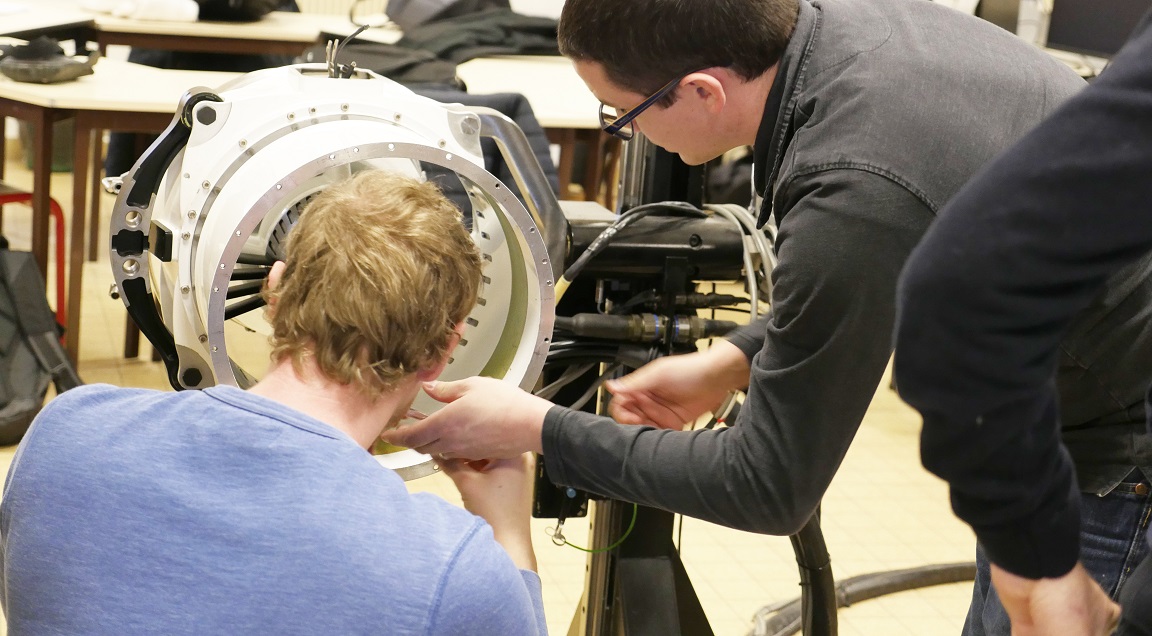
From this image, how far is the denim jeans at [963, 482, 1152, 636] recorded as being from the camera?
1162 millimetres

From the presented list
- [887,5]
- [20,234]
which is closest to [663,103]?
[887,5]

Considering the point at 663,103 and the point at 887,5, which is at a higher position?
the point at 887,5

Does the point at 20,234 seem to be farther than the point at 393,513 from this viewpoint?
Yes

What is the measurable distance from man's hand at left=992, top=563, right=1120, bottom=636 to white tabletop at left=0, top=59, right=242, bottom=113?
2.23 m

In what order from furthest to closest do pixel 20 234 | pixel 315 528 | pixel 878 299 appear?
pixel 20 234 < pixel 878 299 < pixel 315 528

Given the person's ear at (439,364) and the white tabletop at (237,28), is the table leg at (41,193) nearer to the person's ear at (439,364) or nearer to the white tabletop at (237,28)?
the white tabletop at (237,28)

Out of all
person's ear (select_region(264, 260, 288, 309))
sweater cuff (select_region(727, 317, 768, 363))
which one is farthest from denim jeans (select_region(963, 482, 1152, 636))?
person's ear (select_region(264, 260, 288, 309))

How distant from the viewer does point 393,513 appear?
0.90m

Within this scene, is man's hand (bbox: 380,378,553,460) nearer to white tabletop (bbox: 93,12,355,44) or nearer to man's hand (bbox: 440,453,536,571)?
man's hand (bbox: 440,453,536,571)

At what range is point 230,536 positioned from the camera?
0.87m

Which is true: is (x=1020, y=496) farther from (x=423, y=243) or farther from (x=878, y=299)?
(x=423, y=243)

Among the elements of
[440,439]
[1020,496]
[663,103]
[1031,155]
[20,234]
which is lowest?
[20,234]

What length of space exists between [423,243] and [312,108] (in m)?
0.25

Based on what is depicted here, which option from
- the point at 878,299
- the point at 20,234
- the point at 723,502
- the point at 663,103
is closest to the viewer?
the point at 878,299
